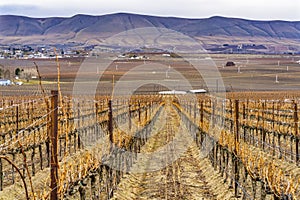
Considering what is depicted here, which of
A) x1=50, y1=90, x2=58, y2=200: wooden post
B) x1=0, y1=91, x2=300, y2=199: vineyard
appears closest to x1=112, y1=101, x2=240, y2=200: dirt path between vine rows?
x1=0, y1=91, x2=300, y2=199: vineyard

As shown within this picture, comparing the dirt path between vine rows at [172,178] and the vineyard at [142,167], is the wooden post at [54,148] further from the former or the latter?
the dirt path between vine rows at [172,178]

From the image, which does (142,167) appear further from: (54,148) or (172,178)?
(54,148)

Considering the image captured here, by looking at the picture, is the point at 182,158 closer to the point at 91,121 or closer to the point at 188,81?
the point at 91,121

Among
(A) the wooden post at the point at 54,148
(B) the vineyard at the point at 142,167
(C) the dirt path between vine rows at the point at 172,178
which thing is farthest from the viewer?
(C) the dirt path between vine rows at the point at 172,178

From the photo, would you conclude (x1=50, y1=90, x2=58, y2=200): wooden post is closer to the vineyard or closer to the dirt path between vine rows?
the vineyard

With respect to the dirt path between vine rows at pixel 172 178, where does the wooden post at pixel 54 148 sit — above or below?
above

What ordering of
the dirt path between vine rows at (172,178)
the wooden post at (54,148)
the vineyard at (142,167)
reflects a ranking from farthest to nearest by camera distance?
the dirt path between vine rows at (172,178)
the vineyard at (142,167)
the wooden post at (54,148)

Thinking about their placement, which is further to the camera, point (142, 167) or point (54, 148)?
point (142, 167)

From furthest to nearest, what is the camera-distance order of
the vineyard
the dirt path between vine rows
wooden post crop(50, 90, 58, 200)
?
1. the dirt path between vine rows
2. the vineyard
3. wooden post crop(50, 90, 58, 200)

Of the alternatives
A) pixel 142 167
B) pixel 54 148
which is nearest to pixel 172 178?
pixel 142 167

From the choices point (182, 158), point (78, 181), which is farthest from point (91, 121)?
point (78, 181)

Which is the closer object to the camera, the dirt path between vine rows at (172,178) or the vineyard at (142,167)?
the vineyard at (142,167)

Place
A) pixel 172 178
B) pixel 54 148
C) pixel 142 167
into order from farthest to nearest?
pixel 142 167 → pixel 172 178 → pixel 54 148

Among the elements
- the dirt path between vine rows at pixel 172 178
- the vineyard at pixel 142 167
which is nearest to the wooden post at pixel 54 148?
the vineyard at pixel 142 167
